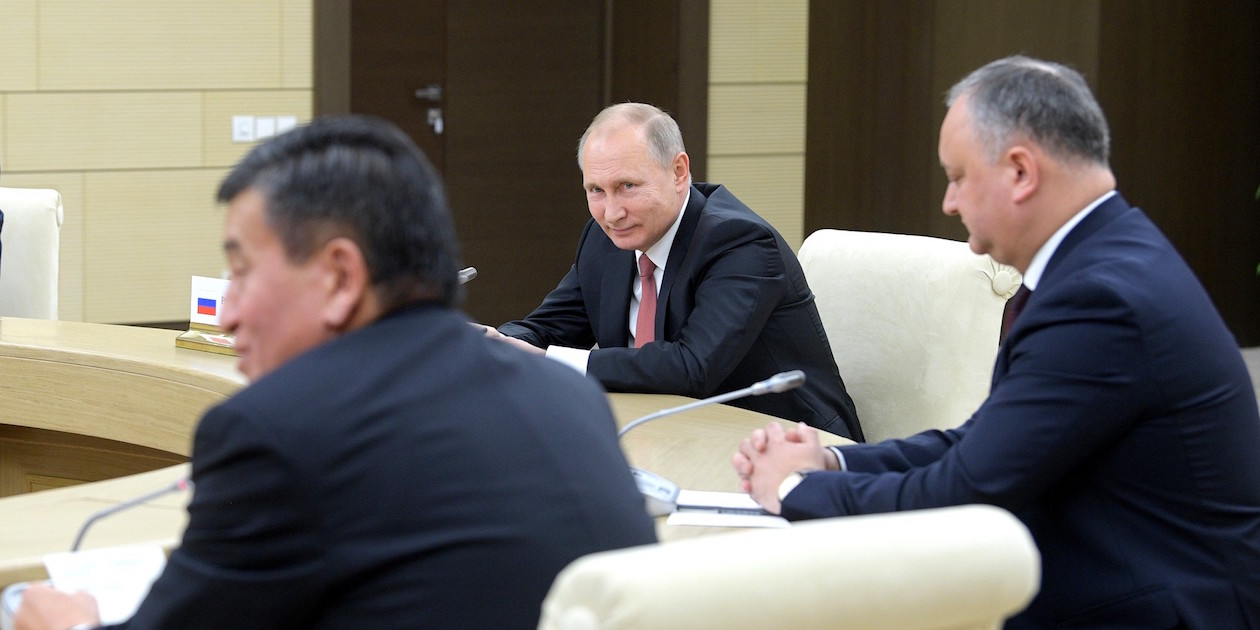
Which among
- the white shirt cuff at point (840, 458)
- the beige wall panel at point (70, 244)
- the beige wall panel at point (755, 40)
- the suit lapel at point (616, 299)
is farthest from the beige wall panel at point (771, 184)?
the white shirt cuff at point (840, 458)

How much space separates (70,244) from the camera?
6008mm

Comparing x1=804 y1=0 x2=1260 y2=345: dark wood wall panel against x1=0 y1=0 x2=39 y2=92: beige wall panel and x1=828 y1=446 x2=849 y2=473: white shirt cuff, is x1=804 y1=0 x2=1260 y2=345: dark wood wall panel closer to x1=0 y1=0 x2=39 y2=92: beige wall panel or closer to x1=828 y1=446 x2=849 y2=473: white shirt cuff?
x1=0 y1=0 x2=39 y2=92: beige wall panel

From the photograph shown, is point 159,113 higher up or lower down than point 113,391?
higher up

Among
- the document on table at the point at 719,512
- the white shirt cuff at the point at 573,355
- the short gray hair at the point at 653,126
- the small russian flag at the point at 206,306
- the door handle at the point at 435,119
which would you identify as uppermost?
the door handle at the point at 435,119

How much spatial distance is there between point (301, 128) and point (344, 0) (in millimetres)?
5488

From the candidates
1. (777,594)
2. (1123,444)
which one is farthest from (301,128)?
(1123,444)

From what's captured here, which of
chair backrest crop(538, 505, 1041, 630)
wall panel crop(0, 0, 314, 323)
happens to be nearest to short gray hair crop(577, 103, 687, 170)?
chair backrest crop(538, 505, 1041, 630)

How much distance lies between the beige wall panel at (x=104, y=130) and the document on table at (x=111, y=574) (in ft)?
15.6

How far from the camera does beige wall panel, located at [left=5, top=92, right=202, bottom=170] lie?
→ 19.2 ft

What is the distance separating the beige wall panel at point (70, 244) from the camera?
19.6ft

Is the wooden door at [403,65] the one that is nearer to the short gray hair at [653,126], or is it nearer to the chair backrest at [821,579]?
the short gray hair at [653,126]

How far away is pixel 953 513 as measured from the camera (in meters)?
1.05

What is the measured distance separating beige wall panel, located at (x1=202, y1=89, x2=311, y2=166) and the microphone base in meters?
4.66

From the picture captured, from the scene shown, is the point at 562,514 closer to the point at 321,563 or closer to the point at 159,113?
the point at 321,563
